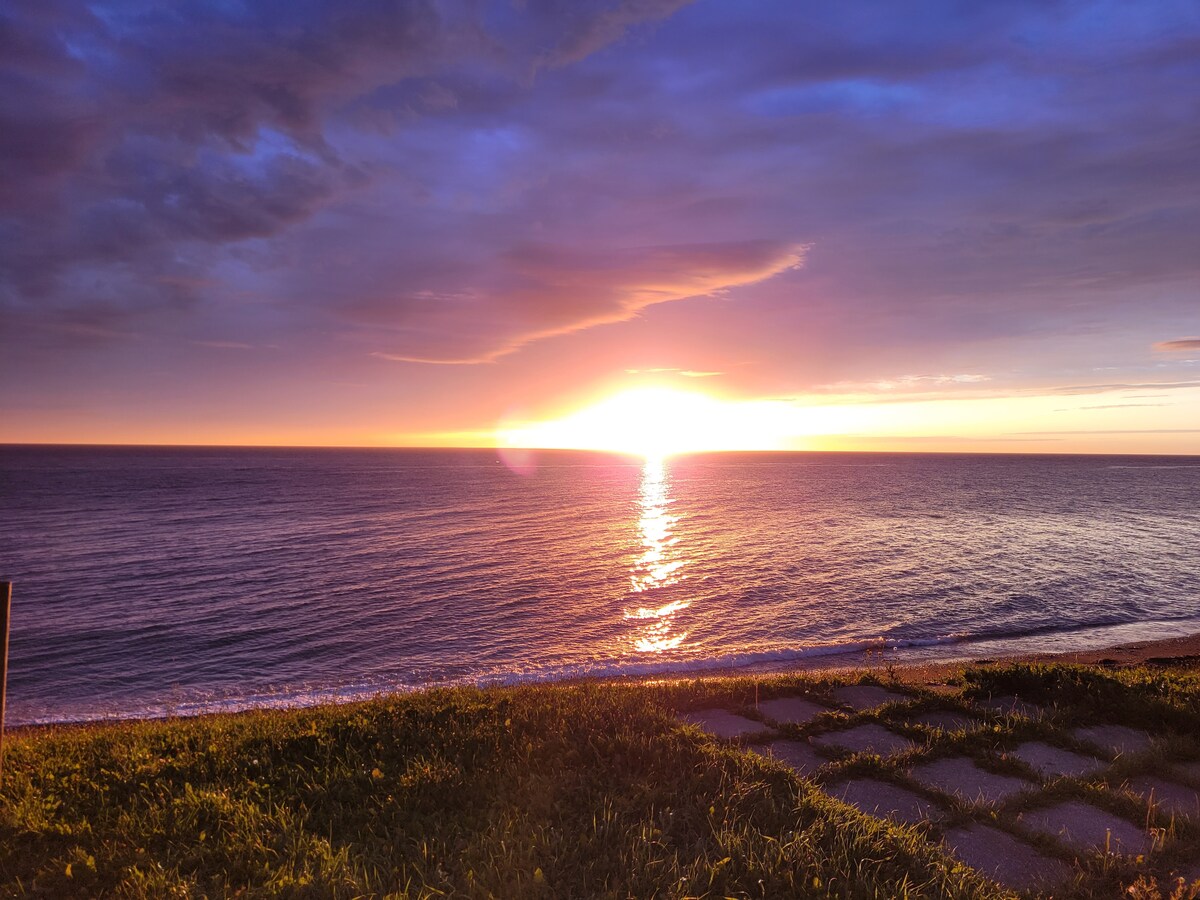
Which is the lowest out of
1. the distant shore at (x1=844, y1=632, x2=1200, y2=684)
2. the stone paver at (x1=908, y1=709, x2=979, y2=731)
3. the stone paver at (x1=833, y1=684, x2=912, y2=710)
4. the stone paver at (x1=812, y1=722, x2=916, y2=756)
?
the distant shore at (x1=844, y1=632, x2=1200, y2=684)

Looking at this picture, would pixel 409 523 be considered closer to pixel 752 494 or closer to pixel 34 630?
pixel 34 630

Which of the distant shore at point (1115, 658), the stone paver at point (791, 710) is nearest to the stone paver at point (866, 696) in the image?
the stone paver at point (791, 710)

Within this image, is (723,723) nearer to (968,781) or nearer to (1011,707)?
(968,781)

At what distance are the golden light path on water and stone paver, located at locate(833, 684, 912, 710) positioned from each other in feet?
46.8

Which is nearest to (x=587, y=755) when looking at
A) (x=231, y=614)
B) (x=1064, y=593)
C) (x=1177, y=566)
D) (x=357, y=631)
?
(x=357, y=631)

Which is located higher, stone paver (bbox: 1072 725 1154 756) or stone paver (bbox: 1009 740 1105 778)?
stone paver (bbox: 1009 740 1105 778)

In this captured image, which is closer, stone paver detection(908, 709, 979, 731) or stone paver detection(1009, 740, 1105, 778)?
stone paver detection(1009, 740, 1105, 778)

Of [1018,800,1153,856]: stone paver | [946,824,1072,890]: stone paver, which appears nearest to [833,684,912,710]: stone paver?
[1018,800,1153,856]: stone paver

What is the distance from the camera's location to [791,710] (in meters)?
8.91

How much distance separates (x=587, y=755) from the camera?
231 inches

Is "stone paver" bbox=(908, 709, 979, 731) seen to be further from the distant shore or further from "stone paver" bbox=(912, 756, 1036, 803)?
the distant shore

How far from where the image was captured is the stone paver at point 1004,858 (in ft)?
16.2

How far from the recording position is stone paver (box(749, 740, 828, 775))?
700 centimetres

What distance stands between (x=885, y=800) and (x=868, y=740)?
172 centimetres
